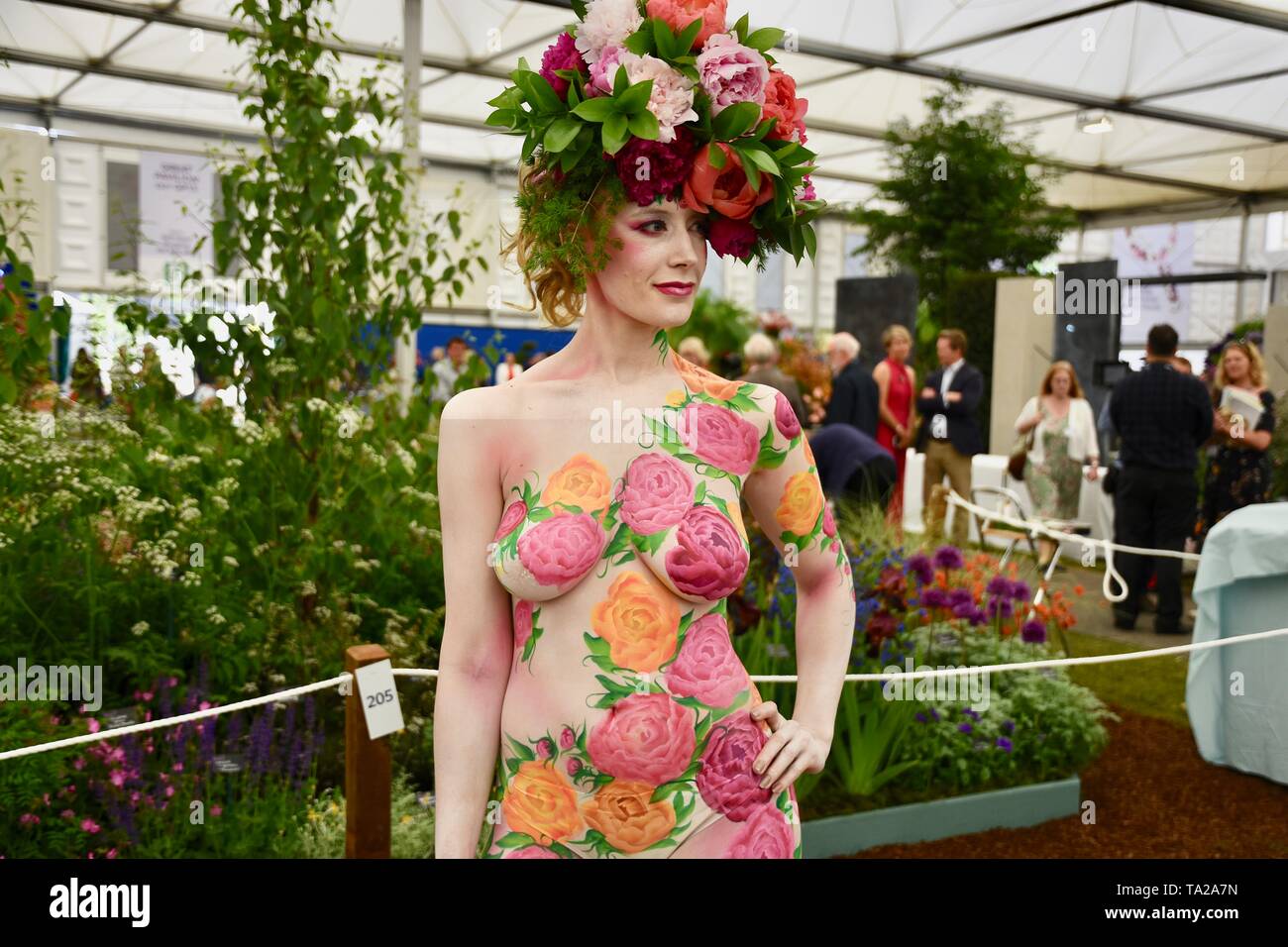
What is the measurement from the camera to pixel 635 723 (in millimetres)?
1485

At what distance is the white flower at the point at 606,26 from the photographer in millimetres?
1499

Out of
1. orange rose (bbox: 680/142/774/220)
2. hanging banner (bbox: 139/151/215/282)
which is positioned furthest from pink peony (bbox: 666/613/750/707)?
hanging banner (bbox: 139/151/215/282)

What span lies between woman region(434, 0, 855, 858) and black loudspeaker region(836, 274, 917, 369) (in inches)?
439

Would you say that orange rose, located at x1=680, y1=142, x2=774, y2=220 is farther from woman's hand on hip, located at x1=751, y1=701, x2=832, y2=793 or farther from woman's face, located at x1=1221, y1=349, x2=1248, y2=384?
woman's face, located at x1=1221, y1=349, x2=1248, y2=384

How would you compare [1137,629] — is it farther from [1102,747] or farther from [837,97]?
[837,97]

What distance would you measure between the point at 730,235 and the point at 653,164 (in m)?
0.14

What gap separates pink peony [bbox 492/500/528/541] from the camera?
59.0 inches

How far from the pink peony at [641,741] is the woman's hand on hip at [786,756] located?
0.10m

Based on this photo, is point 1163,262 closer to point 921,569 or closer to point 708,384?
point 921,569

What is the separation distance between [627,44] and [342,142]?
2801 millimetres

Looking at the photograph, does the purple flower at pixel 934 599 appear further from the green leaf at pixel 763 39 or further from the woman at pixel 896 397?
the woman at pixel 896 397

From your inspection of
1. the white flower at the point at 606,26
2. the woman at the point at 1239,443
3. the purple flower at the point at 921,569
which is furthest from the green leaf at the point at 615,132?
the woman at the point at 1239,443

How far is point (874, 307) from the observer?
12820 mm
